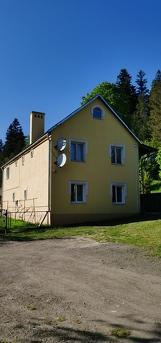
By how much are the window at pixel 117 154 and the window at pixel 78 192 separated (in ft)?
11.4

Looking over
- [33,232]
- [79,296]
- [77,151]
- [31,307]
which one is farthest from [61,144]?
[31,307]

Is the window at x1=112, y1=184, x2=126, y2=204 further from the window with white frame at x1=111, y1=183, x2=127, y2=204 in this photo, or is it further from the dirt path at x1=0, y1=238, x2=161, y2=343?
the dirt path at x1=0, y1=238, x2=161, y2=343

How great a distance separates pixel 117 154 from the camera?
30859 mm

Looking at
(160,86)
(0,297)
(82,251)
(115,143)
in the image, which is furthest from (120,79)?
(0,297)

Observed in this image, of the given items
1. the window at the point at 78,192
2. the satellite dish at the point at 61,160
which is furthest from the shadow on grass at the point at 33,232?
the satellite dish at the point at 61,160

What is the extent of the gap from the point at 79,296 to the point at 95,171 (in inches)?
831

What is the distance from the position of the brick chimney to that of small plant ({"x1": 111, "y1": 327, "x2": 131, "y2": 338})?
27.7m

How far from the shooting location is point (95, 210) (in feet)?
94.3

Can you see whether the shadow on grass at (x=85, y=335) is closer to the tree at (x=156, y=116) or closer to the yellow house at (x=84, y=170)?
the yellow house at (x=84, y=170)

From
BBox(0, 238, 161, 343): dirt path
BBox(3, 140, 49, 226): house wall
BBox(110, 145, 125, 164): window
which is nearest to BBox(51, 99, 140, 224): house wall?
BBox(110, 145, 125, 164): window

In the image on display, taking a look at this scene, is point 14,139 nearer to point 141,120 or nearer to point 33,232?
point 141,120

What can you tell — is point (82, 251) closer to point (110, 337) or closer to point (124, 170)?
point (110, 337)

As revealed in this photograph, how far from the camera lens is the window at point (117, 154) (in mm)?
30516

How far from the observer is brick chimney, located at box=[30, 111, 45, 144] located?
33.3 metres
